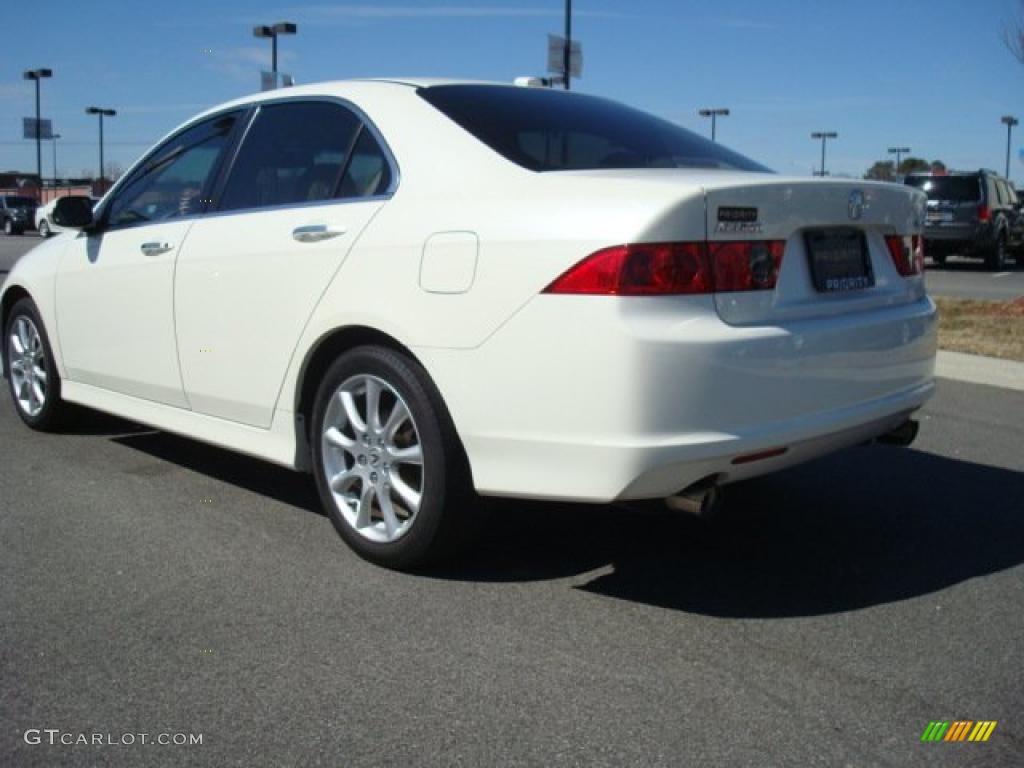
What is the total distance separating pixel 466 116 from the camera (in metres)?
3.97

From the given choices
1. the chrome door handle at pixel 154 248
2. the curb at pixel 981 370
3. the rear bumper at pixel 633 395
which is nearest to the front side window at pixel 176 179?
the chrome door handle at pixel 154 248

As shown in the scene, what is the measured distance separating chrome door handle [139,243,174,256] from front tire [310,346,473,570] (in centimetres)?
120

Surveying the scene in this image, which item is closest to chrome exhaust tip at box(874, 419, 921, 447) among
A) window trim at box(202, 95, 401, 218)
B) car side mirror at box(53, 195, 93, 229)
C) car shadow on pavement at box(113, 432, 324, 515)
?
window trim at box(202, 95, 401, 218)

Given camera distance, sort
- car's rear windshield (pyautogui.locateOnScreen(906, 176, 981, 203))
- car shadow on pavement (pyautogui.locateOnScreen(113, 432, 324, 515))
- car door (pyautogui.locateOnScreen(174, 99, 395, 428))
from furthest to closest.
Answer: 1. car's rear windshield (pyautogui.locateOnScreen(906, 176, 981, 203))
2. car shadow on pavement (pyautogui.locateOnScreen(113, 432, 324, 515))
3. car door (pyautogui.locateOnScreen(174, 99, 395, 428))

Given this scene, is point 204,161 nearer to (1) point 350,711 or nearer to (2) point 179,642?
(2) point 179,642

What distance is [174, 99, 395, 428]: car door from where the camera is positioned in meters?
4.00

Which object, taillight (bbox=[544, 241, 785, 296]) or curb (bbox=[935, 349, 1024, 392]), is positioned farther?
curb (bbox=[935, 349, 1024, 392])

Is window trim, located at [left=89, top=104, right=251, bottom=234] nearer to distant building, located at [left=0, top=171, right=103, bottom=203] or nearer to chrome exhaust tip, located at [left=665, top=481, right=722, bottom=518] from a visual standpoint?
chrome exhaust tip, located at [left=665, top=481, right=722, bottom=518]

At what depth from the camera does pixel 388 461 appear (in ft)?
12.5

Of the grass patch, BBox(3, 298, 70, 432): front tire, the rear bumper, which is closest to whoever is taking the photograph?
the rear bumper

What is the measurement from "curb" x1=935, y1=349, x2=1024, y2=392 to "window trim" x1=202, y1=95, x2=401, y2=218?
17.7ft

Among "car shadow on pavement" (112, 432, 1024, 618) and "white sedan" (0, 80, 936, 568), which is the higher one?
"white sedan" (0, 80, 936, 568)

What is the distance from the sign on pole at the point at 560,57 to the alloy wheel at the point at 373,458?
15.2m

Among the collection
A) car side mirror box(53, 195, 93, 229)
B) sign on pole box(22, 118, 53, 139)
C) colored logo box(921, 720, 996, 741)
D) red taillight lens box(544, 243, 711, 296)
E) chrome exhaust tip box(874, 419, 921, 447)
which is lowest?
colored logo box(921, 720, 996, 741)
